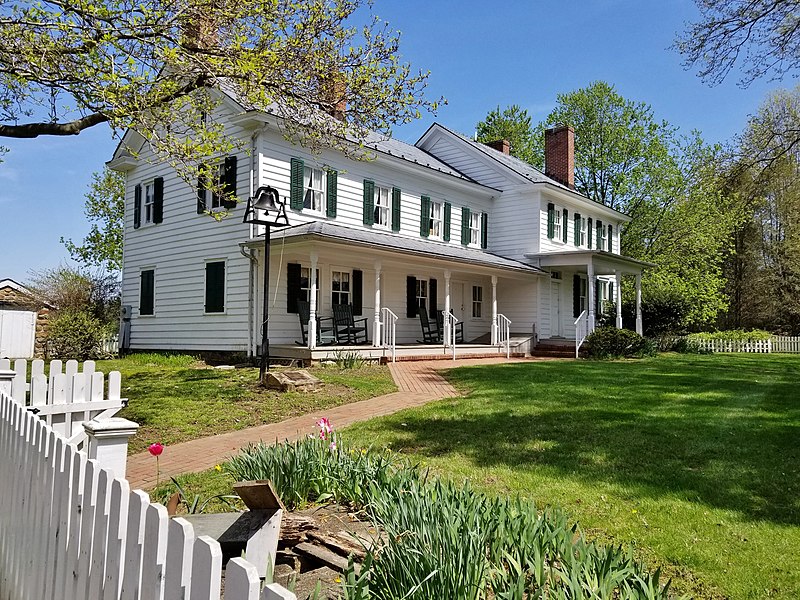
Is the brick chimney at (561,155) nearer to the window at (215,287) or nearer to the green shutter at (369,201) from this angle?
the green shutter at (369,201)

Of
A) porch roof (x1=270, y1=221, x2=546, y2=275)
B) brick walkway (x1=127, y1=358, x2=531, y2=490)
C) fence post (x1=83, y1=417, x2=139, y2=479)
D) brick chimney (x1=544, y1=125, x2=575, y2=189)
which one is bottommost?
brick walkway (x1=127, y1=358, x2=531, y2=490)

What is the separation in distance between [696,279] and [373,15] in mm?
26461

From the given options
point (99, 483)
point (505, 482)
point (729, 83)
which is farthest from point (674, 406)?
point (729, 83)

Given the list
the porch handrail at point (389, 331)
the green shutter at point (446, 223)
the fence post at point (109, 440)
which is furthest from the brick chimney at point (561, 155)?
the fence post at point (109, 440)

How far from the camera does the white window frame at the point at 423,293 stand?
1981 centimetres

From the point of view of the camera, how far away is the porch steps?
66.7ft

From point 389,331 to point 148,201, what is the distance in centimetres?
915

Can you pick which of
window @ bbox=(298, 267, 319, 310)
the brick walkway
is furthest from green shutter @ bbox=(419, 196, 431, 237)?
the brick walkway

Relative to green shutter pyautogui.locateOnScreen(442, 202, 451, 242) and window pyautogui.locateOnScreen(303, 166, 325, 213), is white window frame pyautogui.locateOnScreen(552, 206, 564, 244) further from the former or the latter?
window pyautogui.locateOnScreen(303, 166, 325, 213)

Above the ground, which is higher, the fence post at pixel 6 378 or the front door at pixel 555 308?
the front door at pixel 555 308

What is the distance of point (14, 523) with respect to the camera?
2.80 m

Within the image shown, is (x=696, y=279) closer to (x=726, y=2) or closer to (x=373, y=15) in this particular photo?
(x=726, y=2)

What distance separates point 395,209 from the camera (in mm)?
19000

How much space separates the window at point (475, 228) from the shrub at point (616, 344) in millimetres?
5894
